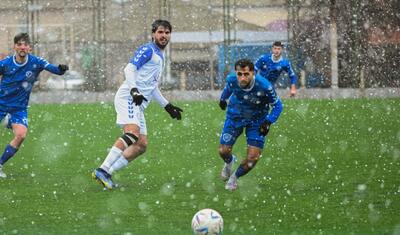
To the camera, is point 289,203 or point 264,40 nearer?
point 289,203

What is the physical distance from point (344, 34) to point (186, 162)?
68.2ft

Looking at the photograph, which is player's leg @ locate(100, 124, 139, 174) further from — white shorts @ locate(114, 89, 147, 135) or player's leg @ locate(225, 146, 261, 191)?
player's leg @ locate(225, 146, 261, 191)

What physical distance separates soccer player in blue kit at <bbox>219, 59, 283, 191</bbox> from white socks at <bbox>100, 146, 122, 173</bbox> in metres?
1.38

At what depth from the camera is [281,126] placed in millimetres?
19750

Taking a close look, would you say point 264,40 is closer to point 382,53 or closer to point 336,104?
point 382,53

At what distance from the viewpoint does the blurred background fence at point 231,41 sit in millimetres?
33125

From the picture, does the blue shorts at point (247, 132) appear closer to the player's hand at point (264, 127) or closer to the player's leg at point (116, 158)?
the player's hand at point (264, 127)

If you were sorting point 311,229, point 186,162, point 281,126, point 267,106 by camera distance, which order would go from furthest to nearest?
point 281,126
point 186,162
point 267,106
point 311,229

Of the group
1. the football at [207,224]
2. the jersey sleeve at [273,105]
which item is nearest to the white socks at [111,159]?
the jersey sleeve at [273,105]

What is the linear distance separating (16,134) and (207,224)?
5.31 metres

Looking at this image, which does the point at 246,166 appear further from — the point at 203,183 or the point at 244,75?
the point at 244,75

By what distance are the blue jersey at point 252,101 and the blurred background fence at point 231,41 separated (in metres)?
21.5

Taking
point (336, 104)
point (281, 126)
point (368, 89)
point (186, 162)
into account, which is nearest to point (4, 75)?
point (186, 162)

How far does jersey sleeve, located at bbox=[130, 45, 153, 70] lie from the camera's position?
35.3 feet
